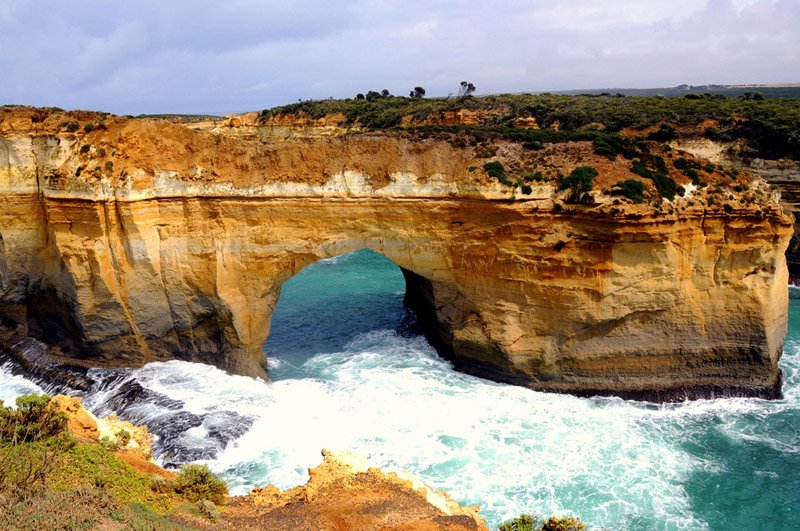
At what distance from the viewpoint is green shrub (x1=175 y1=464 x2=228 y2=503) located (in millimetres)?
9922

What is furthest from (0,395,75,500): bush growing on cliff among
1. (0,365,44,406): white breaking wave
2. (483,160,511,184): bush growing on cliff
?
(483,160,511,184): bush growing on cliff

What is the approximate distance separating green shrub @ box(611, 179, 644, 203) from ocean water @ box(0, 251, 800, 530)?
235 inches

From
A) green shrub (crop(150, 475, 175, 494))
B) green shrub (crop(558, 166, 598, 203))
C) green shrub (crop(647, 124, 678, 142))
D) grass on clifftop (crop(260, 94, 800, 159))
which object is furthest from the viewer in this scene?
green shrub (crop(647, 124, 678, 142))

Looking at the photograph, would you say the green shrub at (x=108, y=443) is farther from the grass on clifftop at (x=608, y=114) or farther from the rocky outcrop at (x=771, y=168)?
the rocky outcrop at (x=771, y=168)

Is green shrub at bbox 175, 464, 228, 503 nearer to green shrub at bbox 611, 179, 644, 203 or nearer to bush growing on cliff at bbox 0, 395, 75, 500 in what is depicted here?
bush growing on cliff at bbox 0, 395, 75, 500

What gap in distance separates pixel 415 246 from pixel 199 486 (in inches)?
407

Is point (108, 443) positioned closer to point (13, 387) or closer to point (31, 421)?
point (31, 421)

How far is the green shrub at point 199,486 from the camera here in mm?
→ 9922

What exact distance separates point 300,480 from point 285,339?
9.27 metres

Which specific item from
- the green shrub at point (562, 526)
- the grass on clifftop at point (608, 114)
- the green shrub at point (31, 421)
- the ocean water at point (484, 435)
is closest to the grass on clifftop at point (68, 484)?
the green shrub at point (31, 421)

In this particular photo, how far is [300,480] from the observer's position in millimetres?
13438

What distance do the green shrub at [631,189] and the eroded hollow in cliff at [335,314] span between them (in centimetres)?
770

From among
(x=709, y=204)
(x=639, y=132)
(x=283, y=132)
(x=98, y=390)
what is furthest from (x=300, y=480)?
(x=283, y=132)

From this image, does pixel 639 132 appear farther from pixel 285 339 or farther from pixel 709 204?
pixel 285 339
